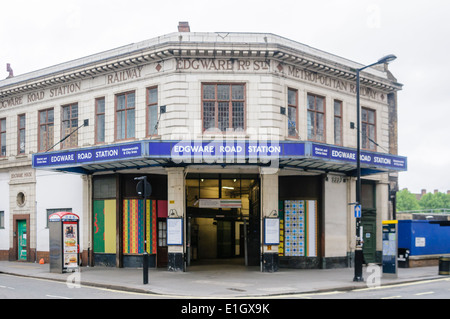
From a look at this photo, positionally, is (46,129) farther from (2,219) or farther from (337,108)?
(337,108)

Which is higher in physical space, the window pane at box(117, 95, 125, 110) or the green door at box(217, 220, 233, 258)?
the window pane at box(117, 95, 125, 110)

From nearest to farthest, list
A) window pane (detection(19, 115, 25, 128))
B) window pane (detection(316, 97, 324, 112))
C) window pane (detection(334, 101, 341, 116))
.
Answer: window pane (detection(316, 97, 324, 112))
window pane (detection(334, 101, 341, 116))
window pane (detection(19, 115, 25, 128))

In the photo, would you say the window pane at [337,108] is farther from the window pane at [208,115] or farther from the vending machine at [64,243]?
the vending machine at [64,243]

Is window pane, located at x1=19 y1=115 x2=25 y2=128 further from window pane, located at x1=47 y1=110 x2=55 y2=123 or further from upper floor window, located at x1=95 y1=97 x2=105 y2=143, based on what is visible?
upper floor window, located at x1=95 y1=97 x2=105 y2=143

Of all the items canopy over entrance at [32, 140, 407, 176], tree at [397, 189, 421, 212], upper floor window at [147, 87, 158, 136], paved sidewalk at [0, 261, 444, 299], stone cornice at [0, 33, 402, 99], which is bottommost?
tree at [397, 189, 421, 212]

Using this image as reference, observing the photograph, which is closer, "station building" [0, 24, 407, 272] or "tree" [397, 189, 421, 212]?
"station building" [0, 24, 407, 272]

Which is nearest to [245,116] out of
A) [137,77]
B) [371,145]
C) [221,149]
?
[221,149]

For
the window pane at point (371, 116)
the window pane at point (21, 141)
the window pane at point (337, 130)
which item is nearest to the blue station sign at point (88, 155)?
the window pane at point (21, 141)

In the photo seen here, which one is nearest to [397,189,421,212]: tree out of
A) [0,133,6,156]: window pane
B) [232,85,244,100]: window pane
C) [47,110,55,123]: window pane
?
[0,133,6,156]: window pane

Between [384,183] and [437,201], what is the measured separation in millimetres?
116673

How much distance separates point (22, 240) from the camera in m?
30.4

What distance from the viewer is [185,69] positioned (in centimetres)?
2352

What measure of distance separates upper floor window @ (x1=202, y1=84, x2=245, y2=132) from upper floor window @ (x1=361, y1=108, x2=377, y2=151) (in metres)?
7.95

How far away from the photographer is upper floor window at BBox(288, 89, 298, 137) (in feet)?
80.3
